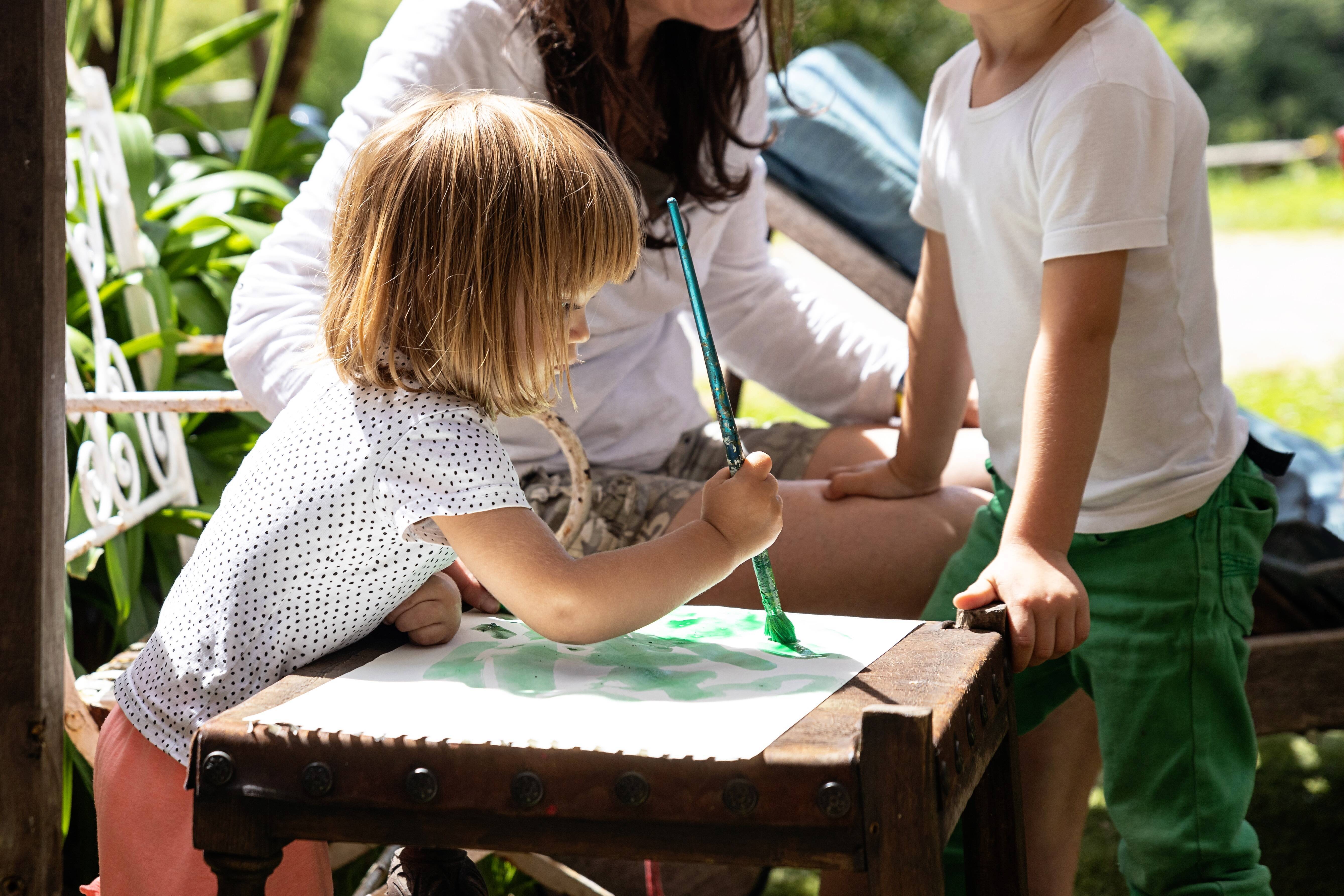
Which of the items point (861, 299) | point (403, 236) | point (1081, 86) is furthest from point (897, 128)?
point (861, 299)

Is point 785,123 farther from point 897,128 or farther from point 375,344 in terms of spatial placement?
point 375,344

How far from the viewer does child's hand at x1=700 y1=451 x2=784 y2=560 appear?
90 cm

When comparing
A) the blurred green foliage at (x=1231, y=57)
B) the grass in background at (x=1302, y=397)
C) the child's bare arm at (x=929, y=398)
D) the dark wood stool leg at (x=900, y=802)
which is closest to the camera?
the dark wood stool leg at (x=900, y=802)

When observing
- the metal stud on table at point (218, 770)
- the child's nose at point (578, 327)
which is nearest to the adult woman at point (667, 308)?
the child's nose at point (578, 327)

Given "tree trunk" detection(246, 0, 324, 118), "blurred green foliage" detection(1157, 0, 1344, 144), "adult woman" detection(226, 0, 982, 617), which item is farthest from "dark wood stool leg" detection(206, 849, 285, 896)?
"blurred green foliage" detection(1157, 0, 1344, 144)

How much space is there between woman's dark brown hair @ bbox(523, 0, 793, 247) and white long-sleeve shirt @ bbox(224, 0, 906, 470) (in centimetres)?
2

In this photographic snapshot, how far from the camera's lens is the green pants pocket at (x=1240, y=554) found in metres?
1.16

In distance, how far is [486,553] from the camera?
2.76ft

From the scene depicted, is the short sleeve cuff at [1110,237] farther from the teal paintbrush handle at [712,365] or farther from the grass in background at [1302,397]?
the grass in background at [1302,397]

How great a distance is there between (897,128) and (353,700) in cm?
177

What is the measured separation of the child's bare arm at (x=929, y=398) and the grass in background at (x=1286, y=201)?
7.10m

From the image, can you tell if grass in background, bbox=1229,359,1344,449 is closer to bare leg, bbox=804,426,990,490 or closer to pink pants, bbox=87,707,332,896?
bare leg, bbox=804,426,990,490

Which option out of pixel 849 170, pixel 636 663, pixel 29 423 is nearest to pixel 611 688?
pixel 636 663

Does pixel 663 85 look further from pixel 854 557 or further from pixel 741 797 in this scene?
pixel 741 797
